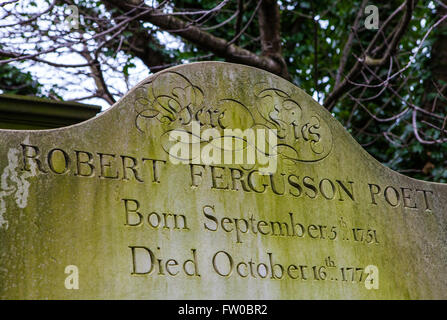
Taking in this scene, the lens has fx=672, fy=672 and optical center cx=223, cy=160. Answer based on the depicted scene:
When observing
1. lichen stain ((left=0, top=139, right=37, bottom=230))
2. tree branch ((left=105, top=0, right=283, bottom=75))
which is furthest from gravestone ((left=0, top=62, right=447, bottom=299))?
tree branch ((left=105, top=0, right=283, bottom=75))

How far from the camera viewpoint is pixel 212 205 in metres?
3.60

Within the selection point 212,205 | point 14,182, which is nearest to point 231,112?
point 212,205

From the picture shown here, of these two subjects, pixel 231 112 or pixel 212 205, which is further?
pixel 231 112

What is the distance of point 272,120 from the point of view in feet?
13.1

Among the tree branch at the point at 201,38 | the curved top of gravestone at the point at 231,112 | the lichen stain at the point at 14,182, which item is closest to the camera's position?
the lichen stain at the point at 14,182

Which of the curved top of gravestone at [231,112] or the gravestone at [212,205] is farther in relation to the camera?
the curved top of gravestone at [231,112]

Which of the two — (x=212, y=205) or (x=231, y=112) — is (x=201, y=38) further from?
(x=212, y=205)

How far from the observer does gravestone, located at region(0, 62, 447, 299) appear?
10.4ft

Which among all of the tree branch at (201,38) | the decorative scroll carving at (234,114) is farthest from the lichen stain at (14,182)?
the tree branch at (201,38)

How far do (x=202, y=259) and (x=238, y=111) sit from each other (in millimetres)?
912

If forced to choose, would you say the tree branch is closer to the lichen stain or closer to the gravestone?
the gravestone

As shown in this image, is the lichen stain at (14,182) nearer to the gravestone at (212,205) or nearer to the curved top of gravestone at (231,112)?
the gravestone at (212,205)

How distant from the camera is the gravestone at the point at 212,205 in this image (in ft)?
10.4
